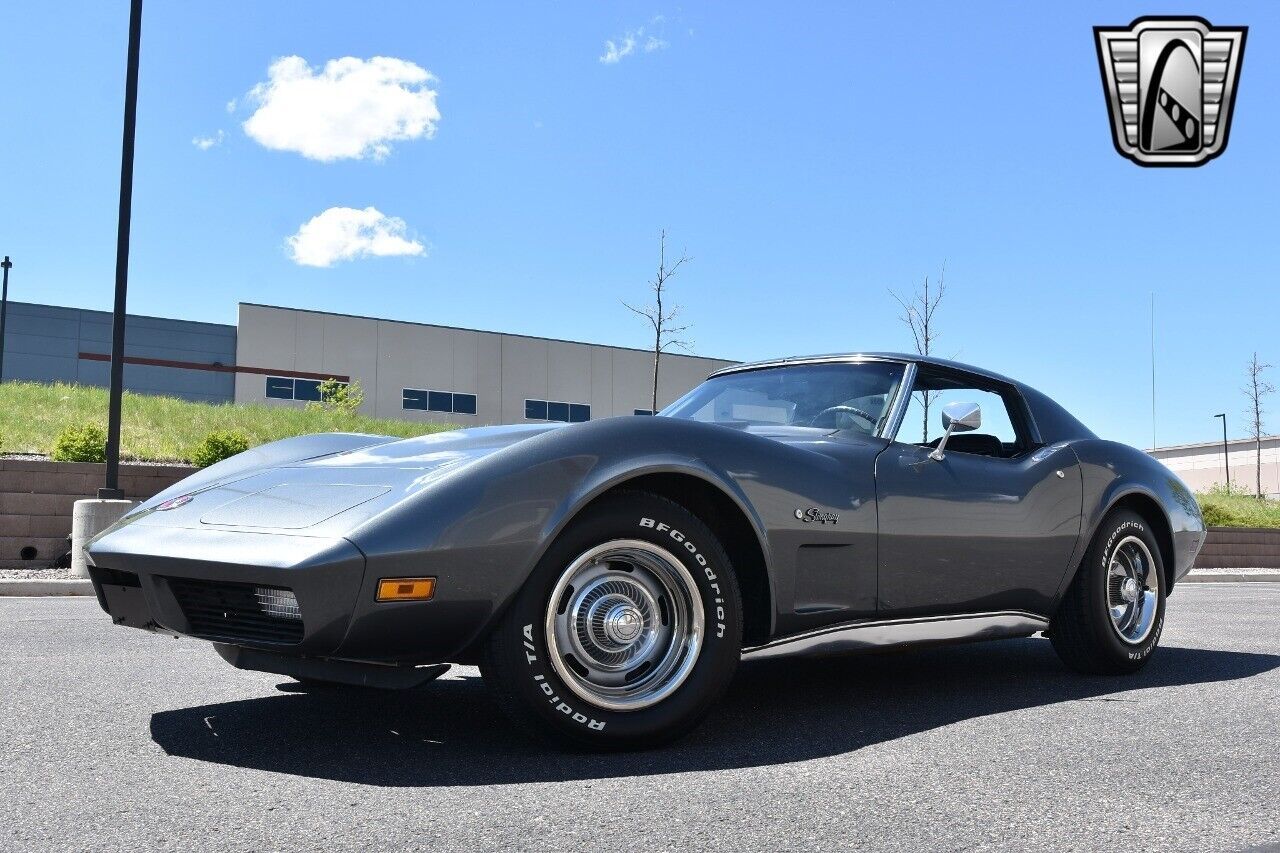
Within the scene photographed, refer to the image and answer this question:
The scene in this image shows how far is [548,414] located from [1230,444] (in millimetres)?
45255

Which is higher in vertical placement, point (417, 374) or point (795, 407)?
point (417, 374)

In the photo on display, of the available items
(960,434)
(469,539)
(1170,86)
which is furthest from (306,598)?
(1170,86)

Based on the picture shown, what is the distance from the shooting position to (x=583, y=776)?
2732 millimetres

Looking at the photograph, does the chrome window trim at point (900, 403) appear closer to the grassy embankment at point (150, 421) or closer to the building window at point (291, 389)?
the grassy embankment at point (150, 421)

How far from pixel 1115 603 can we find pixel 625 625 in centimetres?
279

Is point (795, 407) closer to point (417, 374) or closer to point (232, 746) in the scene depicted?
point (232, 746)

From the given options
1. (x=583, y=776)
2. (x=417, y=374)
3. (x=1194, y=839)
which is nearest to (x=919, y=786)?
(x=1194, y=839)

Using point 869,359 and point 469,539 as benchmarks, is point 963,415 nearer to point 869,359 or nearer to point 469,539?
point 869,359

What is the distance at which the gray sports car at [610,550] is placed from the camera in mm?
2805

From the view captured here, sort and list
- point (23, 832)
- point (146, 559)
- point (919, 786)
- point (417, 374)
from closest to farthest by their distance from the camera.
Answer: point (23, 832) → point (919, 786) → point (146, 559) → point (417, 374)

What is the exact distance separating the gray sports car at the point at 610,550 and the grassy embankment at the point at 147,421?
36.3 ft

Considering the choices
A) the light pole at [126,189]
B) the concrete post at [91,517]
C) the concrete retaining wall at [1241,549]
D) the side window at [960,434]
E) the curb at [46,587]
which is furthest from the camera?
the concrete retaining wall at [1241,549]

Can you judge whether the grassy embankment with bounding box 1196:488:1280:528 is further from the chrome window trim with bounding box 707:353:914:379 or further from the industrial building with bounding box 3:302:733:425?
the chrome window trim with bounding box 707:353:914:379

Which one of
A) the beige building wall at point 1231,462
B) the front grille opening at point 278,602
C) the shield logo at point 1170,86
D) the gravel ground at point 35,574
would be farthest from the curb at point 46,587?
the beige building wall at point 1231,462
